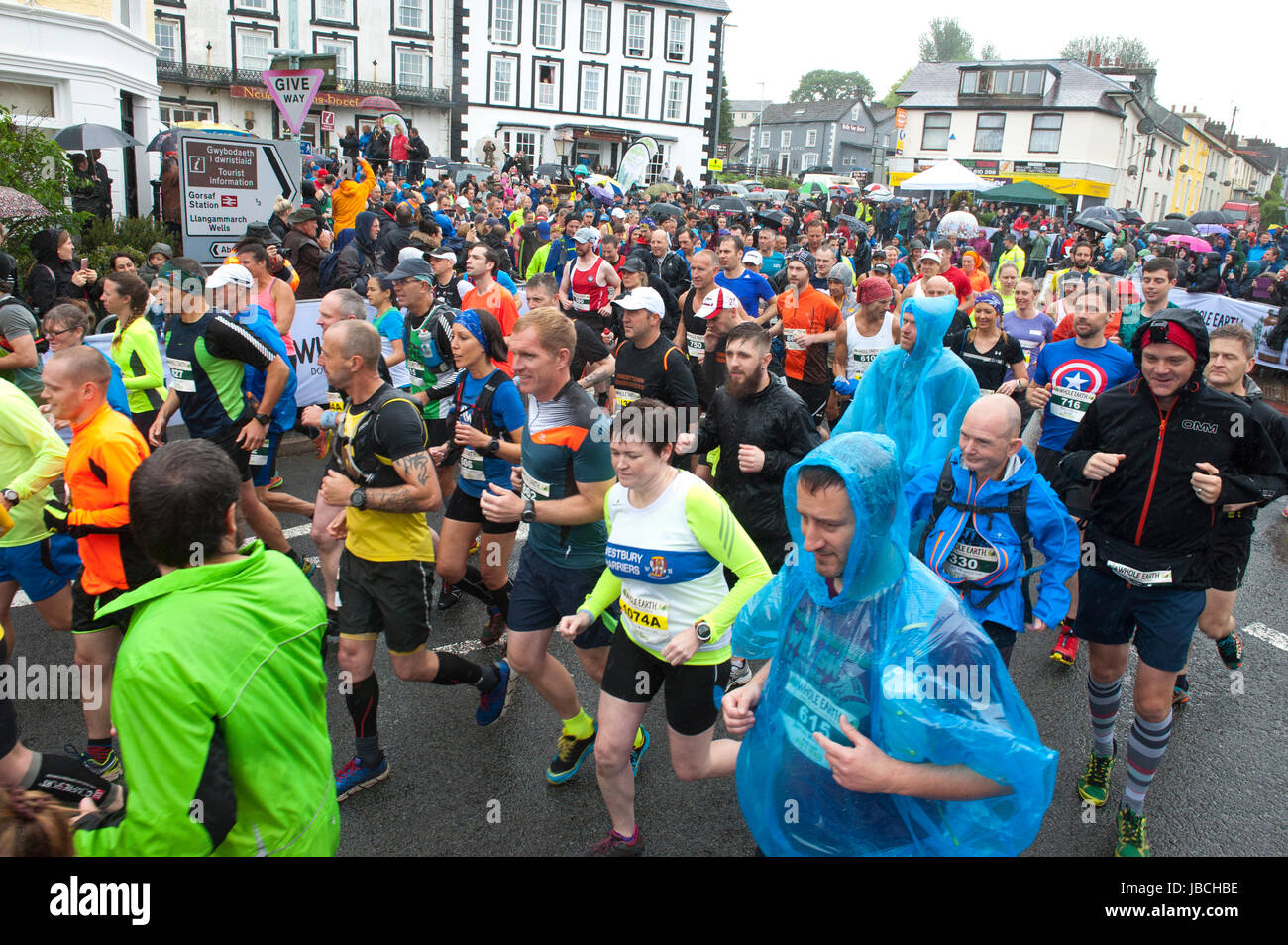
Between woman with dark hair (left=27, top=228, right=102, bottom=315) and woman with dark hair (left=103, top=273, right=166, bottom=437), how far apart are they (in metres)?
3.95

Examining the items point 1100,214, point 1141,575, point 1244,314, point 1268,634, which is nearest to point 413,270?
point 1141,575

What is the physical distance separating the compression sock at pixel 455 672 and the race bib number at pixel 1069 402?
13.4 ft

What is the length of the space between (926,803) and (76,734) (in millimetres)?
4100

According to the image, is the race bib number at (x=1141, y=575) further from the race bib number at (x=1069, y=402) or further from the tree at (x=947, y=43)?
the tree at (x=947, y=43)

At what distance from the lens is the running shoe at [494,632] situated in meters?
5.51

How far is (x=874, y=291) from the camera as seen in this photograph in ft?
24.2

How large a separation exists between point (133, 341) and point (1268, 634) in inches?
314

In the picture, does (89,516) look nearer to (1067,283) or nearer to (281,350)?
(281,350)

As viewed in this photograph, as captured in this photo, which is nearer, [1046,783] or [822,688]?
[1046,783]

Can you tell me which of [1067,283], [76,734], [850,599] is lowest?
[76,734]

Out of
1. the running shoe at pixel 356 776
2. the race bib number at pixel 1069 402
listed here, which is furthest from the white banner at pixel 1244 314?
the running shoe at pixel 356 776

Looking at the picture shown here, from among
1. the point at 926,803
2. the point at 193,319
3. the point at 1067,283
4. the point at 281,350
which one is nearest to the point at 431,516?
the point at 281,350

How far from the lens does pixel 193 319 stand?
568cm

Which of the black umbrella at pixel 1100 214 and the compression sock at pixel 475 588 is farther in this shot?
the black umbrella at pixel 1100 214
